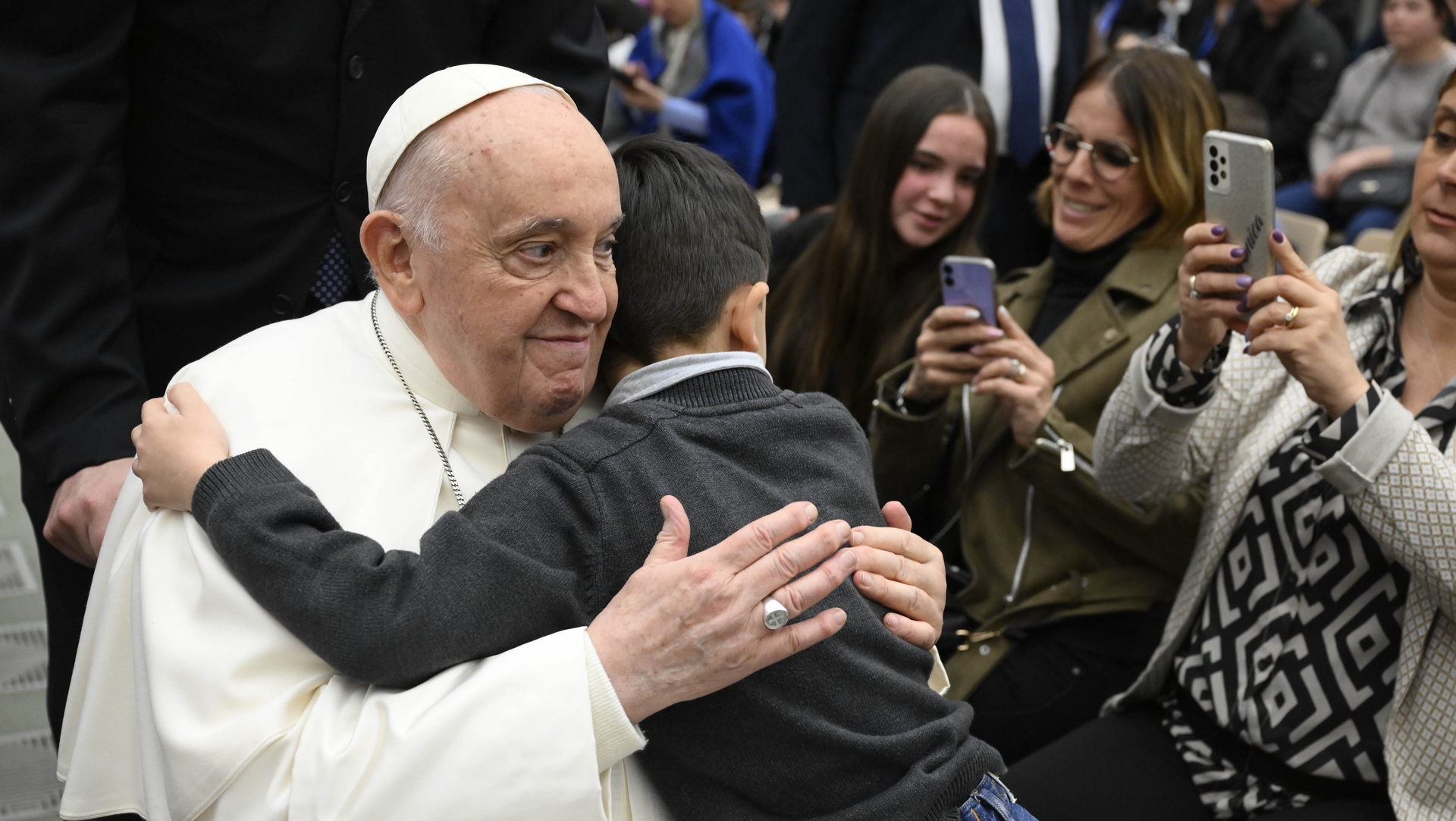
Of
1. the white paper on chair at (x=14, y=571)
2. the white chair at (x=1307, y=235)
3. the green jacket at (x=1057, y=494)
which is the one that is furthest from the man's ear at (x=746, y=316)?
the white chair at (x=1307, y=235)

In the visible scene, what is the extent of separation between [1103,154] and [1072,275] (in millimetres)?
320

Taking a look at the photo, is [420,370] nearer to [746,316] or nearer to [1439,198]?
[746,316]

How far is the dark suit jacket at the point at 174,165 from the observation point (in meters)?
1.89

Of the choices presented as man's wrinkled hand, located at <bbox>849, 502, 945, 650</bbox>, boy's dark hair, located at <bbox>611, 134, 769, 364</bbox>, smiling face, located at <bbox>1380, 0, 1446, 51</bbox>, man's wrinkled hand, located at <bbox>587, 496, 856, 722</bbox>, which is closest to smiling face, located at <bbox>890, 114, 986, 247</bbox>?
boy's dark hair, located at <bbox>611, 134, 769, 364</bbox>

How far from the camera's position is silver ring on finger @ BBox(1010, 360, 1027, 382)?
2.70 m

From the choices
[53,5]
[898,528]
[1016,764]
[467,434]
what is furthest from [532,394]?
[1016,764]

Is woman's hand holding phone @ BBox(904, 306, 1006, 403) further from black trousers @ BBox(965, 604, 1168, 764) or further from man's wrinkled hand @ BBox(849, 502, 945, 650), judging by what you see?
man's wrinkled hand @ BBox(849, 502, 945, 650)

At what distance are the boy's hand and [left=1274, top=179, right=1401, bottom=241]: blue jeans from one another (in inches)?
231

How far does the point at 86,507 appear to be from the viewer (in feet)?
6.07

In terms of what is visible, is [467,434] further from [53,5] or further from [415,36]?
[53,5]

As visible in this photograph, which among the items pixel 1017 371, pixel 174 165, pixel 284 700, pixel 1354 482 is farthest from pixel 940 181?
pixel 284 700

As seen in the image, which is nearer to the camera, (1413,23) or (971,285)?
(971,285)

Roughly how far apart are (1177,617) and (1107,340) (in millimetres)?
696

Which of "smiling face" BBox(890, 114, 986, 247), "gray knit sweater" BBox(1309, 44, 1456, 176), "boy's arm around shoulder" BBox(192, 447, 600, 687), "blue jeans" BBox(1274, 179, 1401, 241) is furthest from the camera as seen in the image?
"gray knit sweater" BBox(1309, 44, 1456, 176)
